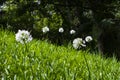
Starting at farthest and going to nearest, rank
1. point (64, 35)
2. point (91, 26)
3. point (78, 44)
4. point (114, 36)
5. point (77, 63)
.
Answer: point (64, 35)
point (114, 36)
point (91, 26)
point (77, 63)
point (78, 44)

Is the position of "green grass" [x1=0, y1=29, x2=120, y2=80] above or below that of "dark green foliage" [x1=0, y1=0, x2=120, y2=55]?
above

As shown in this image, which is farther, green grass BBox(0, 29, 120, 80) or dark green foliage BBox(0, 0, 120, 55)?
dark green foliage BBox(0, 0, 120, 55)

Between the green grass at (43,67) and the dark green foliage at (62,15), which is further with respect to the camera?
the dark green foliage at (62,15)

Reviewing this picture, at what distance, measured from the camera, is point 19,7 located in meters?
14.5

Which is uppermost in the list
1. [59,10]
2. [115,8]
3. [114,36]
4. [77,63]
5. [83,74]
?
[83,74]

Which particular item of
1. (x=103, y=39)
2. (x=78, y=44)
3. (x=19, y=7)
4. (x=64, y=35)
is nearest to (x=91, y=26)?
(x=103, y=39)

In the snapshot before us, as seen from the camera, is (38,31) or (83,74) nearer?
(83,74)

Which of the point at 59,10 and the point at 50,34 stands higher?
the point at 59,10

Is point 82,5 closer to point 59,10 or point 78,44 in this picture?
point 59,10

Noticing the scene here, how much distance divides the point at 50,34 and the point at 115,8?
22.3 feet

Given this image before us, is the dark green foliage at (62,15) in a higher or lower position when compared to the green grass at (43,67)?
lower

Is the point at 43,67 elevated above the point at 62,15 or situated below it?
above

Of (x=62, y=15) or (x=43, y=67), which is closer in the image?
(x=43, y=67)

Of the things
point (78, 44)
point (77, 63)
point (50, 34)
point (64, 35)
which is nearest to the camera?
point (78, 44)
